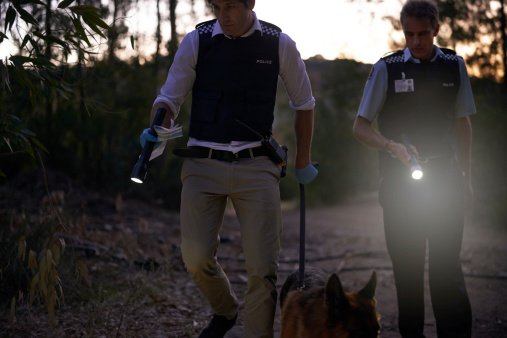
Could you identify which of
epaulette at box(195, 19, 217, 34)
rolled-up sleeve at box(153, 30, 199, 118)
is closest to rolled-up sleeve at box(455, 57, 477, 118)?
epaulette at box(195, 19, 217, 34)

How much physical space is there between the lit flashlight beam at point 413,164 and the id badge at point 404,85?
0.99ft

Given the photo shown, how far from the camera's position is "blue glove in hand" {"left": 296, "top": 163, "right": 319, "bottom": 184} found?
455 centimetres

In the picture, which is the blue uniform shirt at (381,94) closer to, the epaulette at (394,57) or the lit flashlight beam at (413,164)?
the epaulette at (394,57)

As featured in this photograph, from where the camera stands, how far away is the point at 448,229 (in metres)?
4.49

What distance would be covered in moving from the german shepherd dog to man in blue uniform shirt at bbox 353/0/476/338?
922 millimetres

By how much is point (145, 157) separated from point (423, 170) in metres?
1.84

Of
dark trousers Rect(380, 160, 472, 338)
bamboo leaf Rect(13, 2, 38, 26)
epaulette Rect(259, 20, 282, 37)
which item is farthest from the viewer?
dark trousers Rect(380, 160, 472, 338)

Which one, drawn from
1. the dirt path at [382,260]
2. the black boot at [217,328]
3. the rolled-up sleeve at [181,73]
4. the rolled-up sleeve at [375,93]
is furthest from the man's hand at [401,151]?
the dirt path at [382,260]

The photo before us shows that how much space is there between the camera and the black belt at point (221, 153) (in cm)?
422

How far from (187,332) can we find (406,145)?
2.30m

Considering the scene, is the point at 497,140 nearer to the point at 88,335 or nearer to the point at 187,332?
the point at 187,332

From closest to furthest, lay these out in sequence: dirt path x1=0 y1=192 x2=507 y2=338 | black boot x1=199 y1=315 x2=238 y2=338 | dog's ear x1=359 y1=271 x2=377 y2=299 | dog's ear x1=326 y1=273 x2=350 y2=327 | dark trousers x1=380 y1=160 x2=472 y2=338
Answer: dog's ear x1=326 y1=273 x2=350 y2=327
dog's ear x1=359 y1=271 x2=377 y2=299
dark trousers x1=380 y1=160 x2=472 y2=338
black boot x1=199 y1=315 x2=238 y2=338
dirt path x1=0 y1=192 x2=507 y2=338

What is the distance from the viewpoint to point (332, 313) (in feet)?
11.6

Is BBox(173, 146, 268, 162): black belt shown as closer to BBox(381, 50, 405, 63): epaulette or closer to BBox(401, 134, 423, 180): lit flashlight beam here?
BBox(401, 134, 423, 180): lit flashlight beam
